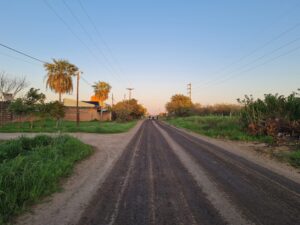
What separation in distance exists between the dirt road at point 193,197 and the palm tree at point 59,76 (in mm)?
31250

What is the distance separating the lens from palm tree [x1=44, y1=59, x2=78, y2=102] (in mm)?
35094

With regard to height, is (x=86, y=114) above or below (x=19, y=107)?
below

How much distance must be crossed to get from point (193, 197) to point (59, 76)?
3508cm

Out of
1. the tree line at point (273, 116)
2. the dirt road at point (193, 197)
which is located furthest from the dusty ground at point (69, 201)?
the tree line at point (273, 116)

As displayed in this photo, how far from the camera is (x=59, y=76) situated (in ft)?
115

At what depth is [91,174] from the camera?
22.3 ft

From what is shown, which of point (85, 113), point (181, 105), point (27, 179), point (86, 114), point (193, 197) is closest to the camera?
point (193, 197)

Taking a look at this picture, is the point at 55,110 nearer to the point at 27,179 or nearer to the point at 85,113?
the point at 85,113

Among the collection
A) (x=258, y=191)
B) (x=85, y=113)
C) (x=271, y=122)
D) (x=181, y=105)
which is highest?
(x=181, y=105)

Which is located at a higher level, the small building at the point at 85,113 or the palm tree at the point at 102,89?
the palm tree at the point at 102,89

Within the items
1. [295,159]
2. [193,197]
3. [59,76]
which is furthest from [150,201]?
[59,76]

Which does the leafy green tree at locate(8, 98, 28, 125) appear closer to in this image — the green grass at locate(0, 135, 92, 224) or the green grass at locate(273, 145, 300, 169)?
the green grass at locate(0, 135, 92, 224)

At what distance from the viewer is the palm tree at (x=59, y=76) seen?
35094 mm

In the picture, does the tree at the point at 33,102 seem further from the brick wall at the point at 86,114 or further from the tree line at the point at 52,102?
the brick wall at the point at 86,114
